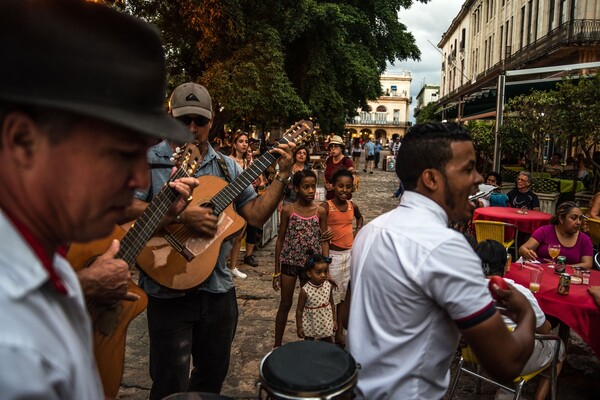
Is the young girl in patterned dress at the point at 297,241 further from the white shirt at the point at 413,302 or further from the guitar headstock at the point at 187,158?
the white shirt at the point at 413,302

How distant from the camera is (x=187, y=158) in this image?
252cm

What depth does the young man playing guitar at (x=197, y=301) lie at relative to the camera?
245cm

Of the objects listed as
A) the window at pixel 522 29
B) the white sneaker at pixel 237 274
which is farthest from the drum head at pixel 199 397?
the window at pixel 522 29

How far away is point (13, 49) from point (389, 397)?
1563 millimetres

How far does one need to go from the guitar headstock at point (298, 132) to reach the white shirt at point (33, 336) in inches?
86.4

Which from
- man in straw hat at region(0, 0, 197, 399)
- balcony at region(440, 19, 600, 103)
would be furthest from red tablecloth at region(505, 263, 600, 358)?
balcony at region(440, 19, 600, 103)

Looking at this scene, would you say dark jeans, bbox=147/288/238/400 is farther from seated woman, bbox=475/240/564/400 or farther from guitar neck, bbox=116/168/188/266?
seated woman, bbox=475/240/564/400

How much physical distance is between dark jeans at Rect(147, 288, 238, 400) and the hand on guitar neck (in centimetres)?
73

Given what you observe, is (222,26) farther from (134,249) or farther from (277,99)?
(134,249)

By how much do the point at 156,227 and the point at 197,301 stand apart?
1.72 feet

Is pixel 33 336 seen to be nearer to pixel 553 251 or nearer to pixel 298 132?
pixel 298 132

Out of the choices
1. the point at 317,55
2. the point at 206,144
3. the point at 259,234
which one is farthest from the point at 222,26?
the point at 206,144

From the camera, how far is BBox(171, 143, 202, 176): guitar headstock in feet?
8.13

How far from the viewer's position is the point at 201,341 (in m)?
2.57
